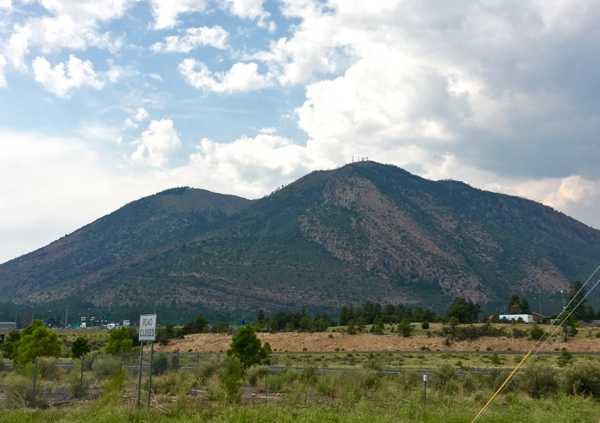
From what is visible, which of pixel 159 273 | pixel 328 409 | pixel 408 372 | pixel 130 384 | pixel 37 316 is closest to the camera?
pixel 328 409

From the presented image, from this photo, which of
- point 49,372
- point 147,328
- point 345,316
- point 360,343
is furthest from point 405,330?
point 147,328

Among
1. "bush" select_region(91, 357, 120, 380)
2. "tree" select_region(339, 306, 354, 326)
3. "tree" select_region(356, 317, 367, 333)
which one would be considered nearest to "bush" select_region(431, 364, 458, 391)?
"bush" select_region(91, 357, 120, 380)

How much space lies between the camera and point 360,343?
215 ft

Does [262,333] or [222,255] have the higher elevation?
[222,255]

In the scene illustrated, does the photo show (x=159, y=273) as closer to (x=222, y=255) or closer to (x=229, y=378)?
(x=222, y=255)

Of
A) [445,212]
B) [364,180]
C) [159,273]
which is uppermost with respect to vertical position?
[364,180]

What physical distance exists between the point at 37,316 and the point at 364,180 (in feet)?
347

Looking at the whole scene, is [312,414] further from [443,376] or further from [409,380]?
[443,376]

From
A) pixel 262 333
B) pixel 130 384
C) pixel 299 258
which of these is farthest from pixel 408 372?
pixel 299 258

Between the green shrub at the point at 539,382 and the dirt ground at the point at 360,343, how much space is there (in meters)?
39.4

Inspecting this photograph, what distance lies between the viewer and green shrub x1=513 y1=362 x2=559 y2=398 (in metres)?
22.4

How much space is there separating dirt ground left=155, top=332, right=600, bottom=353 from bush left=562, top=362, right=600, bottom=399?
39.8m

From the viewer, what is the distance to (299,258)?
135m

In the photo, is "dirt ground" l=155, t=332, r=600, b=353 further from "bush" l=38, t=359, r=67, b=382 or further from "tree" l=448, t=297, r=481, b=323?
"bush" l=38, t=359, r=67, b=382
